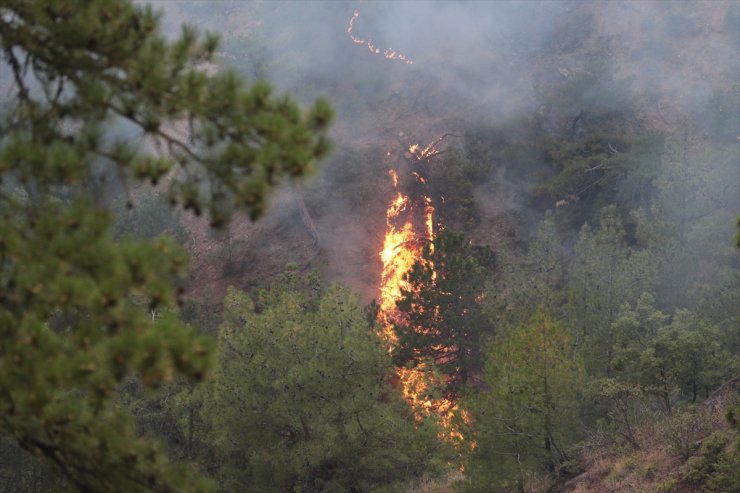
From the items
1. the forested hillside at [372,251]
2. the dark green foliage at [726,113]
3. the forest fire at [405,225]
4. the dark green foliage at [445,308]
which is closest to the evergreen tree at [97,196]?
the forested hillside at [372,251]

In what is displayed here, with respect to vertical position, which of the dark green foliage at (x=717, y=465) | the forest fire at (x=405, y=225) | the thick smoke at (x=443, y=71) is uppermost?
the thick smoke at (x=443, y=71)

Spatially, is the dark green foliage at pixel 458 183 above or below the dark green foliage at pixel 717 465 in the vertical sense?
above

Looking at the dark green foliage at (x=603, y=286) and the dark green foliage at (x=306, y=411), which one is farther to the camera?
the dark green foliage at (x=603, y=286)

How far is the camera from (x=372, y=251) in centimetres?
4125

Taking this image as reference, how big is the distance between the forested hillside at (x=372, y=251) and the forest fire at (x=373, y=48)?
355 millimetres

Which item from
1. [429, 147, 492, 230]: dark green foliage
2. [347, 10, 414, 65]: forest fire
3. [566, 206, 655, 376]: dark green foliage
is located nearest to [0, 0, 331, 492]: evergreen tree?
[566, 206, 655, 376]: dark green foliage

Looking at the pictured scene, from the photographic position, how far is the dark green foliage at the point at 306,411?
16.4 metres

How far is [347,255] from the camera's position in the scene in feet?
134

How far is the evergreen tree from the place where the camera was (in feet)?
14.7

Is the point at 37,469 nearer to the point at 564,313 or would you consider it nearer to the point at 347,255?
the point at 564,313

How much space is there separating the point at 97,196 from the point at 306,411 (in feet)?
39.6

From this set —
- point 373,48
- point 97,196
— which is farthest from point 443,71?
point 97,196

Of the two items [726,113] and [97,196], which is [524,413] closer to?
[97,196]

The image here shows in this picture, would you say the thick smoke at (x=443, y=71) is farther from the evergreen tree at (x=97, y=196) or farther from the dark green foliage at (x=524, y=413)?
the evergreen tree at (x=97, y=196)
